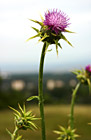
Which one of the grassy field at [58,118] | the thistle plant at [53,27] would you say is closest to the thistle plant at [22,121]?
the thistle plant at [53,27]

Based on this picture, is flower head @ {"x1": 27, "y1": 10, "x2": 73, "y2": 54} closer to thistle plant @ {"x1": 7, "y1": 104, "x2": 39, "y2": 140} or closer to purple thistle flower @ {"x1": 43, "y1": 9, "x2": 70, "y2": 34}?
purple thistle flower @ {"x1": 43, "y1": 9, "x2": 70, "y2": 34}

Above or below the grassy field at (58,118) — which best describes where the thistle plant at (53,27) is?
above

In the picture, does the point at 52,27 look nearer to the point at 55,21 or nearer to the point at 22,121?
the point at 55,21

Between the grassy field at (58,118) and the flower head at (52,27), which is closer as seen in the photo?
the flower head at (52,27)

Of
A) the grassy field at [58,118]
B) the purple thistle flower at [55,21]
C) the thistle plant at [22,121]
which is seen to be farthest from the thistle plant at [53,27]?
the grassy field at [58,118]

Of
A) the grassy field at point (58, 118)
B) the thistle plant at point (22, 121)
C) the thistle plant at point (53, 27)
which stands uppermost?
the thistle plant at point (53, 27)

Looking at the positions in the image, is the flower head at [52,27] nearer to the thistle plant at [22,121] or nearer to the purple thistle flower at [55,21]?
the purple thistle flower at [55,21]

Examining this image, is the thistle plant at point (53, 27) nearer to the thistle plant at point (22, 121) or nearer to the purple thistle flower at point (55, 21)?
the purple thistle flower at point (55, 21)

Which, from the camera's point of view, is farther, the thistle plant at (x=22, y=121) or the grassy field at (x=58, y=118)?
the grassy field at (x=58, y=118)

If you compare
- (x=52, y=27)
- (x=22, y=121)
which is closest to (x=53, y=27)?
(x=52, y=27)
